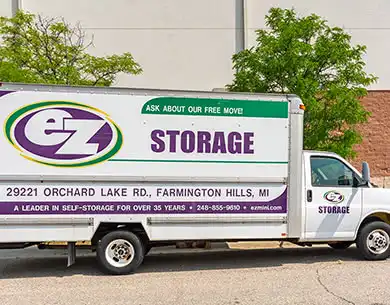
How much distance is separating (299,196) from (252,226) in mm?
940

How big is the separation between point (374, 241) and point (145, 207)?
162 inches

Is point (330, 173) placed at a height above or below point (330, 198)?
above

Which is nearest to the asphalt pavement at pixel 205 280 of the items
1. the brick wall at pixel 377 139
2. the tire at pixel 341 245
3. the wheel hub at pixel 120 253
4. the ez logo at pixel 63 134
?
the tire at pixel 341 245

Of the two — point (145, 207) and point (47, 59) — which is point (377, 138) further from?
point (47, 59)

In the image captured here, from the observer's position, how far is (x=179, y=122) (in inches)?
239

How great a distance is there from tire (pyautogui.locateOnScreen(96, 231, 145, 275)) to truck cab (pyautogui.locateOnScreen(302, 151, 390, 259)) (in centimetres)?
282

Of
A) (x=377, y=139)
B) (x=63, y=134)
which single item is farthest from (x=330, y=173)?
(x=377, y=139)

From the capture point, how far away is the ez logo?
5711 millimetres

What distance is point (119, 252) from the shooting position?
605cm

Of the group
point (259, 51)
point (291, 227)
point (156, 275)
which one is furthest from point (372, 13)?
point (156, 275)

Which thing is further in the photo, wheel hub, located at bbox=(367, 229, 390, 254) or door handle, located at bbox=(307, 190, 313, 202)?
wheel hub, located at bbox=(367, 229, 390, 254)

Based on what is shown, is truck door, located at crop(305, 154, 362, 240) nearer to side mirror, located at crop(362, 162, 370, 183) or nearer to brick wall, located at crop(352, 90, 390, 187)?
side mirror, located at crop(362, 162, 370, 183)

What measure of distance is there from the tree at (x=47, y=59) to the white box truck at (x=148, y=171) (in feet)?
10.5

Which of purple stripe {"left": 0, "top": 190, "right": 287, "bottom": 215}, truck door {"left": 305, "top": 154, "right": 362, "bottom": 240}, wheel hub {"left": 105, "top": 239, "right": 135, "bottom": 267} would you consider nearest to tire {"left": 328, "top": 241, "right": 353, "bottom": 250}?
truck door {"left": 305, "top": 154, "right": 362, "bottom": 240}
